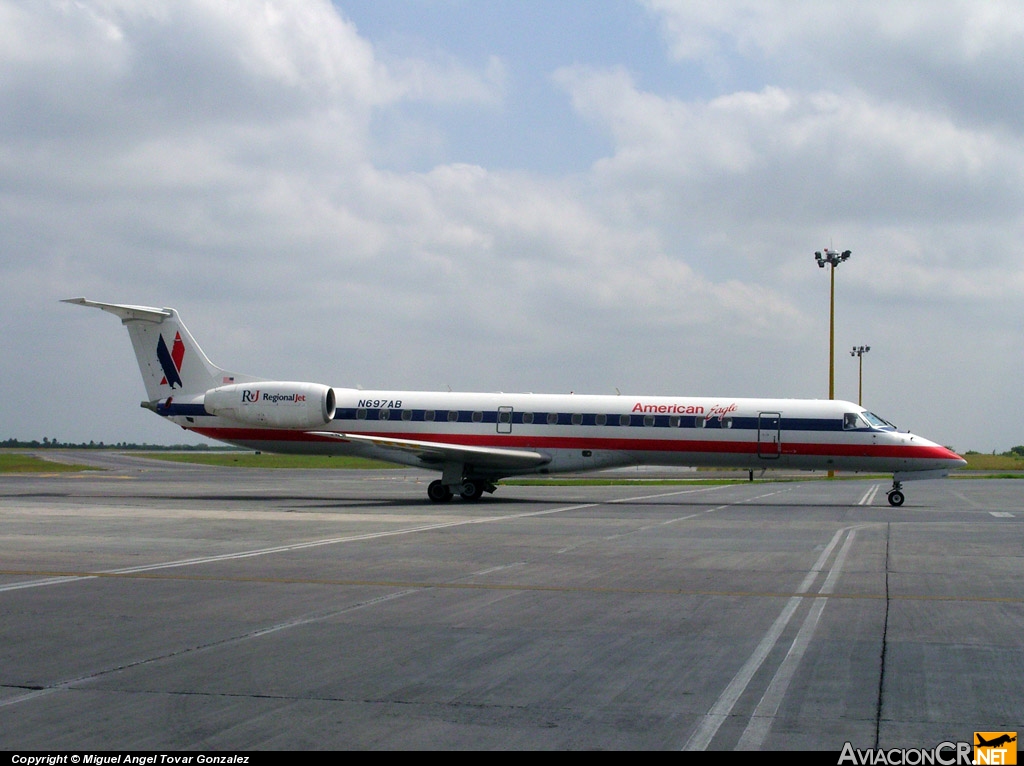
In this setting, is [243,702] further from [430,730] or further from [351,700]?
[430,730]

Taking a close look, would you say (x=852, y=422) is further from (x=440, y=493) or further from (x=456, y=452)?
(x=440, y=493)

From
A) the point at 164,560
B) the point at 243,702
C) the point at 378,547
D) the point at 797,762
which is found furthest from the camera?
the point at 378,547

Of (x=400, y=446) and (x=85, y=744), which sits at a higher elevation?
(x=400, y=446)

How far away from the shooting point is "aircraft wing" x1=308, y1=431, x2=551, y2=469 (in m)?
30.8

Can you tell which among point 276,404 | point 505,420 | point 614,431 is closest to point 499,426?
point 505,420

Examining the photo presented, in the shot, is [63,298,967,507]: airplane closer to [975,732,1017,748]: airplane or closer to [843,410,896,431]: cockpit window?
[843,410,896,431]: cockpit window

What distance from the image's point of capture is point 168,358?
111 feet

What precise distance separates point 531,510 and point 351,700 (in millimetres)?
21171

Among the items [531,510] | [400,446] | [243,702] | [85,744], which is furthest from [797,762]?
[400,446]

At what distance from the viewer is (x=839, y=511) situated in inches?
1101

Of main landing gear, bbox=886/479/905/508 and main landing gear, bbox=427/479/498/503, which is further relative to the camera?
main landing gear, bbox=427/479/498/503

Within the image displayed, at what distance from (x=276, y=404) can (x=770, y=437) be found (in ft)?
51.4

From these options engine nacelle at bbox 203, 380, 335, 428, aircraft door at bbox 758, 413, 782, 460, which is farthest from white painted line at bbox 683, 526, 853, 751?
engine nacelle at bbox 203, 380, 335, 428

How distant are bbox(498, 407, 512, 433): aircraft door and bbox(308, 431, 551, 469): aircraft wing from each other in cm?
65
